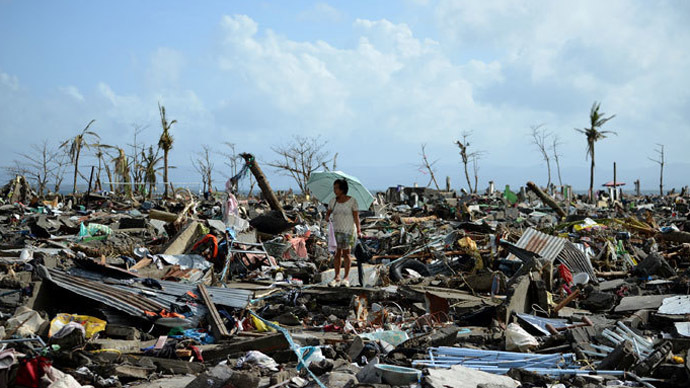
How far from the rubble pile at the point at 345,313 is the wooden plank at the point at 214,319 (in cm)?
2

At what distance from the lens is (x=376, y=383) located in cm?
417

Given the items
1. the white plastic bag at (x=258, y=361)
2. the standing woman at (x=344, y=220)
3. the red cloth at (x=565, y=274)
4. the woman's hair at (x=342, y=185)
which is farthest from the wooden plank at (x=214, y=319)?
the red cloth at (x=565, y=274)

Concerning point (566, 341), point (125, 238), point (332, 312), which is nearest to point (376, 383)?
point (566, 341)

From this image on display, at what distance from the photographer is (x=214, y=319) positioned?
19.1 ft

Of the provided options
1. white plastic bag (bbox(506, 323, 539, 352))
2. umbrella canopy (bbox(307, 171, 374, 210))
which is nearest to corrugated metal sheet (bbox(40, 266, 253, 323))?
umbrella canopy (bbox(307, 171, 374, 210))

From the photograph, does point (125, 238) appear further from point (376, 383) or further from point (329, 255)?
point (376, 383)

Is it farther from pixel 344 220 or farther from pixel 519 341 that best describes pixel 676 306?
pixel 344 220

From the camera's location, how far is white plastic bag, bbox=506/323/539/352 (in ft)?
A: 17.0

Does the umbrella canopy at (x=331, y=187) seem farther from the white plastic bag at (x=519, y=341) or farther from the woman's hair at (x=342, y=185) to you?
the white plastic bag at (x=519, y=341)

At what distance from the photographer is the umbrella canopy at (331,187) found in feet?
27.3

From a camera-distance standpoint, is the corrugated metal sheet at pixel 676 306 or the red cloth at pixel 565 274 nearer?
the corrugated metal sheet at pixel 676 306

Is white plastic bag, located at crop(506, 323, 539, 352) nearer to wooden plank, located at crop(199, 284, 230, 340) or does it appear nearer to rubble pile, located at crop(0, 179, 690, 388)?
rubble pile, located at crop(0, 179, 690, 388)

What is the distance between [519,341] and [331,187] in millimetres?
4511

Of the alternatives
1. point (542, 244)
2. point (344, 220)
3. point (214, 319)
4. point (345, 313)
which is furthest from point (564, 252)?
point (214, 319)
